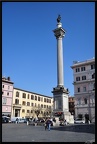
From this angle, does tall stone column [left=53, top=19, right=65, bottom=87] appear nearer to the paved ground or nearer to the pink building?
the paved ground

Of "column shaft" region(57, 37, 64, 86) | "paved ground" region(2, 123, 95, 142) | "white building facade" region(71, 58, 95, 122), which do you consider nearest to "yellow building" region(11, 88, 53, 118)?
"white building facade" region(71, 58, 95, 122)

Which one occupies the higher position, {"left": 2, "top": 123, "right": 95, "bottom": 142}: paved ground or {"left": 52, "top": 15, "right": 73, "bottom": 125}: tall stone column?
{"left": 52, "top": 15, "right": 73, "bottom": 125}: tall stone column

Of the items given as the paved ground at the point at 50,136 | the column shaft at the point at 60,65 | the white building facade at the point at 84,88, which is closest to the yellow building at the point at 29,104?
the white building facade at the point at 84,88

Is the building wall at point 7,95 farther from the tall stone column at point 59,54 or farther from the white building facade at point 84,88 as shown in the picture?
→ the tall stone column at point 59,54

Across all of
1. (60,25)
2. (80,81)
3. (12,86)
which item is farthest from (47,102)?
(60,25)

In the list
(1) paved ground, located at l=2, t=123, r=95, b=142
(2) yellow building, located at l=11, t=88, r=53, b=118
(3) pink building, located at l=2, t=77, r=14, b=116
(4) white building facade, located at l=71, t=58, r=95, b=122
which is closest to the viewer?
(1) paved ground, located at l=2, t=123, r=95, b=142

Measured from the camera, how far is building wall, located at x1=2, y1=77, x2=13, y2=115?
7407 cm

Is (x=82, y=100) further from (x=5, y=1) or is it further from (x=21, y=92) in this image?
(x=5, y=1)

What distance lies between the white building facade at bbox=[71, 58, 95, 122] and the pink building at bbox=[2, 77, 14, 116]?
22127mm

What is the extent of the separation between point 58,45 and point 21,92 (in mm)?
46505

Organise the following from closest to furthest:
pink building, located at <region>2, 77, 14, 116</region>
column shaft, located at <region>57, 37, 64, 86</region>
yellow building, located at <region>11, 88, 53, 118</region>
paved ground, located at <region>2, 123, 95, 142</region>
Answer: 1. paved ground, located at <region>2, 123, 95, 142</region>
2. column shaft, located at <region>57, 37, 64, 86</region>
3. pink building, located at <region>2, 77, 14, 116</region>
4. yellow building, located at <region>11, 88, 53, 118</region>

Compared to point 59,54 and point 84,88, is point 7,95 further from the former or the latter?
point 59,54

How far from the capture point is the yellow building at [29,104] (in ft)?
262

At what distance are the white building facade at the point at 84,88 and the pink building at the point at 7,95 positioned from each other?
22127mm
